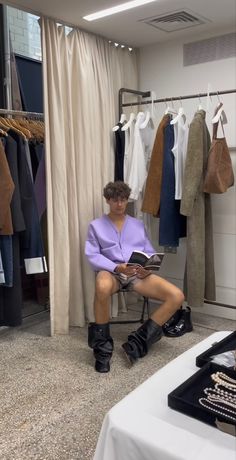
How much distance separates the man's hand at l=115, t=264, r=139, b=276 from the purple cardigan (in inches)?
1.5

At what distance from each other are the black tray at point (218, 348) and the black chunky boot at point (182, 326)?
1615 millimetres

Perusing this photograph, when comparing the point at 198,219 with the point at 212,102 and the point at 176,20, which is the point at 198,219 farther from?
the point at 176,20

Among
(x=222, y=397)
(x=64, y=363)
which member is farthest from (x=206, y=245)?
(x=222, y=397)

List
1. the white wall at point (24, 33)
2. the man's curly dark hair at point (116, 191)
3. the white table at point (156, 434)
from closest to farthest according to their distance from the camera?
the white table at point (156, 434) → the man's curly dark hair at point (116, 191) → the white wall at point (24, 33)

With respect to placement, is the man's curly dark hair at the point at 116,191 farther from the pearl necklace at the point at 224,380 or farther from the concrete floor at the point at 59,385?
the pearl necklace at the point at 224,380

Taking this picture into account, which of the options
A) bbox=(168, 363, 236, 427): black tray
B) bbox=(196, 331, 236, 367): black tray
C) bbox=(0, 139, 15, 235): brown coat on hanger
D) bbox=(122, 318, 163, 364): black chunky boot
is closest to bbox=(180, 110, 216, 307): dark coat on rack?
bbox=(122, 318, 163, 364): black chunky boot

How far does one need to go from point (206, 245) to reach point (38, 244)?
1232 millimetres

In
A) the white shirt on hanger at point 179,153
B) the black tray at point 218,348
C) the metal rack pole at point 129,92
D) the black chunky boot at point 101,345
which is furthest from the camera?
the metal rack pole at point 129,92

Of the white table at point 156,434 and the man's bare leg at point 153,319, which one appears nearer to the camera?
the white table at point 156,434

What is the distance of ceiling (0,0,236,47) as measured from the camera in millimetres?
2662

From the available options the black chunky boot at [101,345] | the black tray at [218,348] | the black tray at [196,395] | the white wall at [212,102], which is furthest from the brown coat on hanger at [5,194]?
the black tray at [196,395]

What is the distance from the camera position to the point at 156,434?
102 centimetres

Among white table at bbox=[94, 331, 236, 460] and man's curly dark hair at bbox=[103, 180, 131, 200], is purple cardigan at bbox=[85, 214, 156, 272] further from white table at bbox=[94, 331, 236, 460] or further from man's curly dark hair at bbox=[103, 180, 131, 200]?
white table at bbox=[94, 331, 236, 460]

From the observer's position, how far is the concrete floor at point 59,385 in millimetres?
1939
